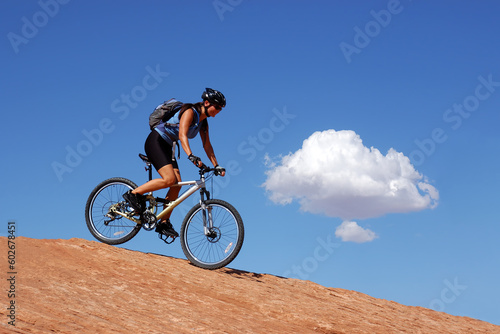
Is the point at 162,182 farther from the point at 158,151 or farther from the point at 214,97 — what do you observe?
the point at 214,97

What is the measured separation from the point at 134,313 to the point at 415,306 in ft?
23.8

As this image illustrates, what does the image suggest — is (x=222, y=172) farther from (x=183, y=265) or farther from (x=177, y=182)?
(x=183, y=265)

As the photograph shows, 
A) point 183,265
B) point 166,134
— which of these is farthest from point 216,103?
point 183,265

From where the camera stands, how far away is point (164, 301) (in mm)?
6645

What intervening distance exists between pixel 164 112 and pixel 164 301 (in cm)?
390

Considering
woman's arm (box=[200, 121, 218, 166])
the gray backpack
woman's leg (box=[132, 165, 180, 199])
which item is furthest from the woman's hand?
the gray backpack

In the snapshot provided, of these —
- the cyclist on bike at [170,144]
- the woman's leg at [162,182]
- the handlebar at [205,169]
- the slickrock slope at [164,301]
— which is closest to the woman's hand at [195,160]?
the handlebar at [205,169]

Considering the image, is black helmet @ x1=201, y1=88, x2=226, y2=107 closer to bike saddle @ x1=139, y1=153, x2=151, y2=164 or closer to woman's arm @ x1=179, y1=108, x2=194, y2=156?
woman's arm @ x1=179, y1=108, x2=194, y2=156

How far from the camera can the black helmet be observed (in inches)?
363

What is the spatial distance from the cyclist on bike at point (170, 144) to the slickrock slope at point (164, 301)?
36.0 inches

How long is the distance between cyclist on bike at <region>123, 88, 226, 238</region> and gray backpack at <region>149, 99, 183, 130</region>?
0.32 feet

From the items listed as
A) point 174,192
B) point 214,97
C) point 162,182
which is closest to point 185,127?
point 214,97

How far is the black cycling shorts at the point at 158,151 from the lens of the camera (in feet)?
30.0

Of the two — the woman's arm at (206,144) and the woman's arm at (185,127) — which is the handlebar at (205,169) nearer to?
the woman's arm at (185,127)
